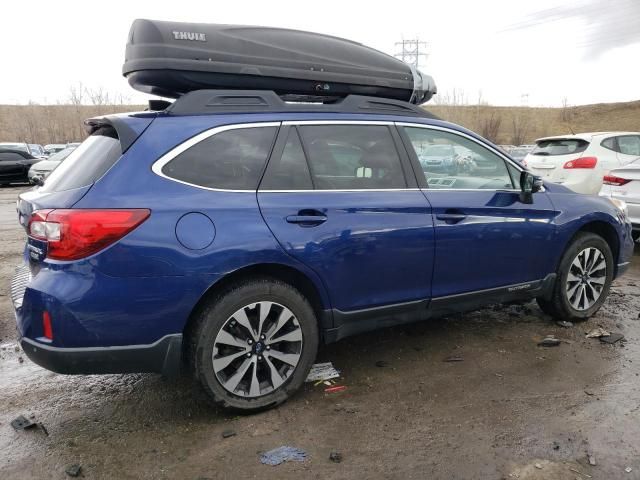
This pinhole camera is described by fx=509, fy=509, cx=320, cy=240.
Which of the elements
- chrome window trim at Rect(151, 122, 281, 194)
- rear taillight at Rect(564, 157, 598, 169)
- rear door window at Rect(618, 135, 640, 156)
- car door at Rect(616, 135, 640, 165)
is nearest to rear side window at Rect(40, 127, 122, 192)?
chrome window trim at Rect(151, 122, 281, 194)

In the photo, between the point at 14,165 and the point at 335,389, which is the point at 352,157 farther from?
the point at 14,165

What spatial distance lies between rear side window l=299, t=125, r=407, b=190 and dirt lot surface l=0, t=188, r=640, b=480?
1353 mm

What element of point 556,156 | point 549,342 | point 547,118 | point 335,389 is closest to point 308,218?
point 335,389

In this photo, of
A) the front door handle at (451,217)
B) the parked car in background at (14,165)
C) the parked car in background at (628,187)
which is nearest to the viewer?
the front door handle at (451,217)

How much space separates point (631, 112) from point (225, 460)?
74.5 metres

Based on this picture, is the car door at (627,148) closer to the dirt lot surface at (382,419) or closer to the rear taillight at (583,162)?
the rear taillight at (583,162)

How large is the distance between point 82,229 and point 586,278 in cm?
402

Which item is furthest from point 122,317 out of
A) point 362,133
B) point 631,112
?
point 631,112

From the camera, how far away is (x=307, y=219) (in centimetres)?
300

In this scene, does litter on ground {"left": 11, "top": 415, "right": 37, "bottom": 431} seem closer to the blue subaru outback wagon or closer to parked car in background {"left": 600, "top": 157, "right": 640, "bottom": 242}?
the blue subaru outback wagon

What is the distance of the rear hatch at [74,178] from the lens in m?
2.64

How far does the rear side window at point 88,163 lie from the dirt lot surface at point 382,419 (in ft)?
4.60

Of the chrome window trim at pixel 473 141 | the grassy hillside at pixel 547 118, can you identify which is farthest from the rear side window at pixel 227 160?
the grassy hillside at pixel 547 118

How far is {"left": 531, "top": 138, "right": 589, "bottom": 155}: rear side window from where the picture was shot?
9.46 metres
